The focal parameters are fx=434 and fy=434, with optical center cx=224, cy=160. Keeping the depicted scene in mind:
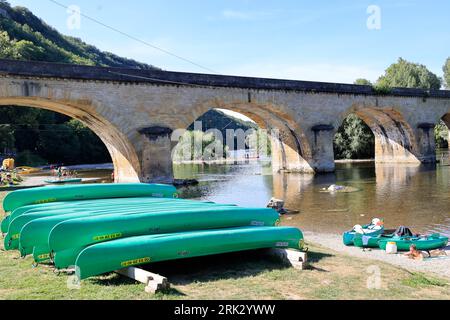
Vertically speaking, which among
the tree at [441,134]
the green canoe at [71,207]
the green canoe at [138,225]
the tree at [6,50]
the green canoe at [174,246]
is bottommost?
the green canoe at [174,246]

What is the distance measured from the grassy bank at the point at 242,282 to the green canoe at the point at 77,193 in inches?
108

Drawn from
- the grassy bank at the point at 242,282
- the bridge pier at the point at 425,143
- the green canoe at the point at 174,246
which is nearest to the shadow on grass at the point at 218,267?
the grassy bank at the point at 242,282

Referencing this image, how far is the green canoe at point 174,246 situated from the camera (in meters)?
6.40

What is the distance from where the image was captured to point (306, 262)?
7305 millimetres

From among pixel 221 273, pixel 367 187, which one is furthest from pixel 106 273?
pixel 367 187

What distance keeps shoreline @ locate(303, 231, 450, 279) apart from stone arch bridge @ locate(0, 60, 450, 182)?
13501 millimetres

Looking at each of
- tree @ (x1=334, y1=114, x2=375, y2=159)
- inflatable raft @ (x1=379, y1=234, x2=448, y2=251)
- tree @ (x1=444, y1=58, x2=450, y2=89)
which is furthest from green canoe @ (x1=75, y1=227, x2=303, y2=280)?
tree @ (x1=444, y1=58, x2=450, y2=89)

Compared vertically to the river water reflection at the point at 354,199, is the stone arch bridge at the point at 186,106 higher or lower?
higher

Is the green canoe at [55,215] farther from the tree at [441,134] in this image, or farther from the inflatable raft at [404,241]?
the tree at [441,134]

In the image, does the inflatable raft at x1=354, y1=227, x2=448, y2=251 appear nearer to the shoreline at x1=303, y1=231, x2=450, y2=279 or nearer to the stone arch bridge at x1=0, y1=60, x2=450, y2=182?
the shoreline at x1=303, y1=231, x2=450, y2=279

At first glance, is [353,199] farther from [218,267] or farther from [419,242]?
[218,267]

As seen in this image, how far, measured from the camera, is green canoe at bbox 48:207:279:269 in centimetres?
693

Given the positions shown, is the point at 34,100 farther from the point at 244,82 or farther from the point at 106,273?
the point at 106,273
